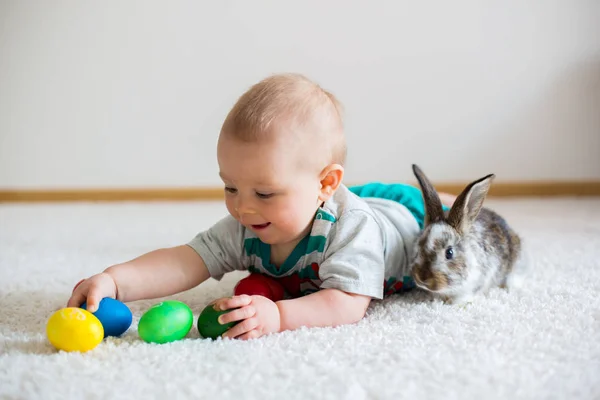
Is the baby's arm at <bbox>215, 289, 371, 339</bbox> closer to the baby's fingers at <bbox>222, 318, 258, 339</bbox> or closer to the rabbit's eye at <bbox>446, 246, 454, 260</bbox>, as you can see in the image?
the baby's fingers at <bbox>222, 318, 258, 339</bbox>

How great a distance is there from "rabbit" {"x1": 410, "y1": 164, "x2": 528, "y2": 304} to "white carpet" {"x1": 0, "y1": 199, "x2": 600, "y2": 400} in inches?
1.2

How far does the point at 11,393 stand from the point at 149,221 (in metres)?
1.30

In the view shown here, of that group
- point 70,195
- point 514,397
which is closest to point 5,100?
point 70,195

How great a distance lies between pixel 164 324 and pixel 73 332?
111 mm

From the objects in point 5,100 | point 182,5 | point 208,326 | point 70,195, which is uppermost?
point 182,5

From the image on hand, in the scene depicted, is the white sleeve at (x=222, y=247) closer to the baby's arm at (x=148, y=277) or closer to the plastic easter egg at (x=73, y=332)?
the baby's arm at (x=148, y=277)

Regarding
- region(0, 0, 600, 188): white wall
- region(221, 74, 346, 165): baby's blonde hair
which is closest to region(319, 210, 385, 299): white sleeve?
region(221, 74, 346, 165): baby's blonde hair

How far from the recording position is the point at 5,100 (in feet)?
8.05

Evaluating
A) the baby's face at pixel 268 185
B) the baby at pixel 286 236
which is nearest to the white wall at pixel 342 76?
the baby at pixel 286 236

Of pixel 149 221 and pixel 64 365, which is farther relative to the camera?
pixel 149 221

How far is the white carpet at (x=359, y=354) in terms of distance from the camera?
645 millimetres

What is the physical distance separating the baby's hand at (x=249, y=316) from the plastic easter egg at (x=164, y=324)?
0.17ft

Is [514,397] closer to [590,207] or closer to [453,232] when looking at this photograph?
[453,232]

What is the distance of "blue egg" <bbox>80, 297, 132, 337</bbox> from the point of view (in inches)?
32.3
